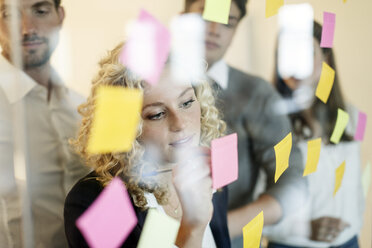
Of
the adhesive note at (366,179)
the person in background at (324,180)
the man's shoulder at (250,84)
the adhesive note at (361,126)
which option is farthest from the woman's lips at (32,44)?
the adhesive note at (366,179)

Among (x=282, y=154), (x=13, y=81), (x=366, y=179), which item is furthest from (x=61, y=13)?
(x=366, y=179)

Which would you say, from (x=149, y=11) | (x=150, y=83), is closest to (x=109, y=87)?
(x=150, y=83)

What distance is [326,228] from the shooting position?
57.3 inches

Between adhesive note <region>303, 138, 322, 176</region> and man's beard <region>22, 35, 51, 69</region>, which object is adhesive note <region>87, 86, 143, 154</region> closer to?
man's beard <region>22, 35, 51, 69</region>

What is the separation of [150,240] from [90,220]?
14 cm

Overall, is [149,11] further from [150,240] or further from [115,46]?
[150,240]

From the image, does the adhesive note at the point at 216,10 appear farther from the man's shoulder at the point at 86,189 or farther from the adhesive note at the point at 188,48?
the man's shoulder at the point at 86,189

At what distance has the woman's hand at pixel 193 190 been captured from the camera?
83 cm

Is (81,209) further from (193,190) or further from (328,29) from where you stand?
(328,29)

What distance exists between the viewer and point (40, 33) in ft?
2.39

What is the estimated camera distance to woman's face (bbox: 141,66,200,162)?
0.76 meters

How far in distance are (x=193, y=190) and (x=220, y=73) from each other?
0.95 feet

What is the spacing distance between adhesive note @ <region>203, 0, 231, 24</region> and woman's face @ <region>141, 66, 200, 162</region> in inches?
6.8

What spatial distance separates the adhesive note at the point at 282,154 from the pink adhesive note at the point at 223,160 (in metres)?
0.19
